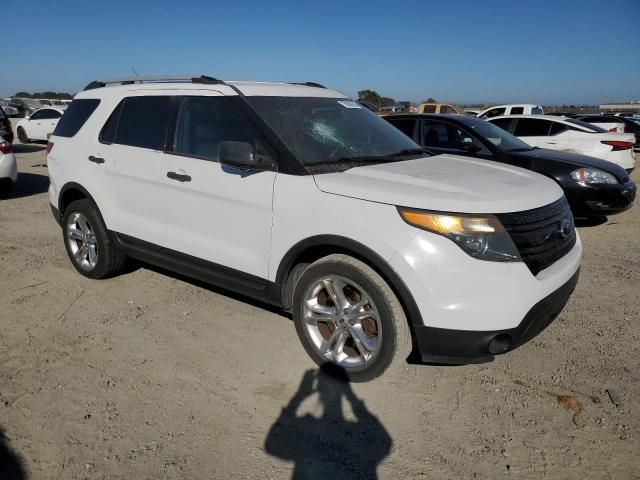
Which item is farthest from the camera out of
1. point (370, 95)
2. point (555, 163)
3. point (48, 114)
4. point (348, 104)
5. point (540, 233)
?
point (370, 95)

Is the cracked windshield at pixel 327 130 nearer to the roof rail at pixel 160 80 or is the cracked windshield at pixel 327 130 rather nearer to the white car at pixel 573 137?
the roof rail at pixel 160 80

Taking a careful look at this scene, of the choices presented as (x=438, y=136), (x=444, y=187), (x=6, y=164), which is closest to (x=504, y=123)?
(x=438, y=136)

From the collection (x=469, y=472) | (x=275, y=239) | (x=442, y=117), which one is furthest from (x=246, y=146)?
(x=442, y=117)

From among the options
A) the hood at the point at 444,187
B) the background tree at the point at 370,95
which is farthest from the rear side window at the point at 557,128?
the background tree at the point at 370,95

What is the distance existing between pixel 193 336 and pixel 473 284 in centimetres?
214

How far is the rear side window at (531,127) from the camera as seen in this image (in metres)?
9.68

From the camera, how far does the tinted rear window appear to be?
12.8ft

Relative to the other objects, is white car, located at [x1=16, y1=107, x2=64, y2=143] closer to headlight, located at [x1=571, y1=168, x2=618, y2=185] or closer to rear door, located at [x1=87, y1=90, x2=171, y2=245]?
rear door, located at [x1=87, y1=90, x2=171, y2=245]

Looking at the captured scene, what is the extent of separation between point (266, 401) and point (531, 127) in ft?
29.3

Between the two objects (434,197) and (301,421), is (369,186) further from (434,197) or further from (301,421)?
(301,421)

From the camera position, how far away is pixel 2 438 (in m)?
2.53

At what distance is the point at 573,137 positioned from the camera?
363 inches

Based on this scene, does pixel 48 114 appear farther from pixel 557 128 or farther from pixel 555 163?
pixel 555 163

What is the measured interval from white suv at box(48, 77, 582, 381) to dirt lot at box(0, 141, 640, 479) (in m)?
0.33
